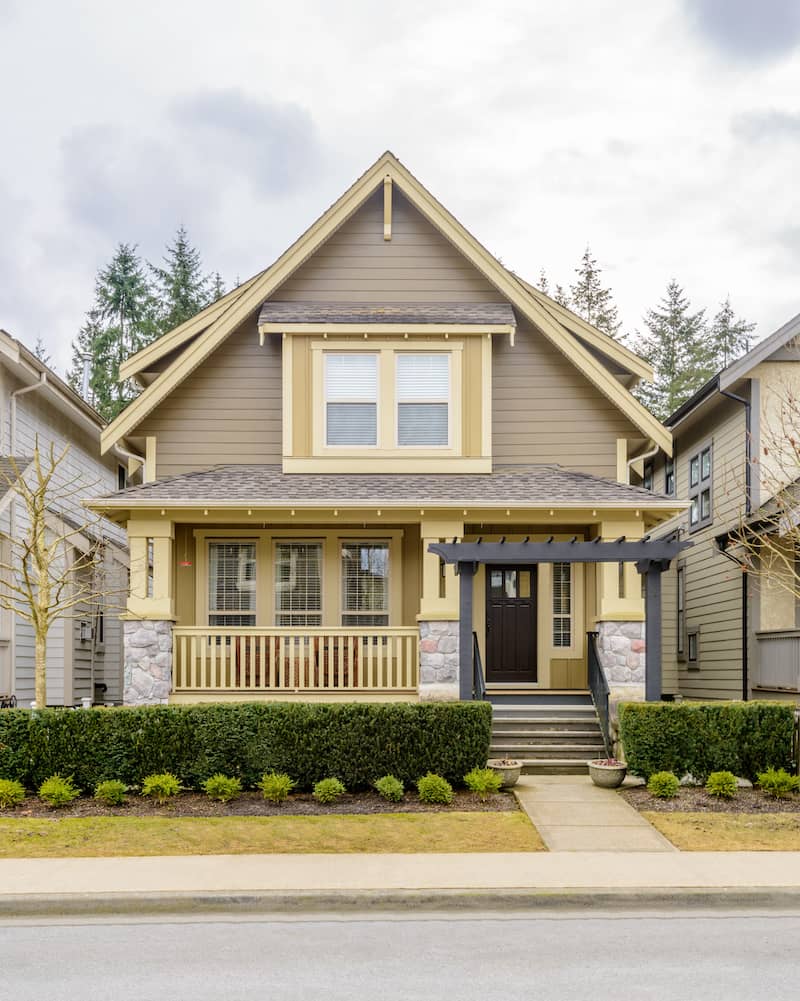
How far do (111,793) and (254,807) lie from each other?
1557 mm

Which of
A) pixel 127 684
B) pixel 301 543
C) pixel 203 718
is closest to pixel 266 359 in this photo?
pixel 301 543

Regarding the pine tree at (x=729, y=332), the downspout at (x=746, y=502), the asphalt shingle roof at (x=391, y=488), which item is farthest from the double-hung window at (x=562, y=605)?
the pine tree at (x=729, y=332)

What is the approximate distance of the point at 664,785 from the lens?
11828mm

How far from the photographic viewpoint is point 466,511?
50.8 feet

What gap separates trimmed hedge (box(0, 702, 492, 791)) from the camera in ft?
39.8

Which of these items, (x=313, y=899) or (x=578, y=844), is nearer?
(x=313, y=899)

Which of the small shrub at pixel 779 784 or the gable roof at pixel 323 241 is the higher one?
the gable roof at pixel 323 241

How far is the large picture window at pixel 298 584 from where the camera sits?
16.8 metres

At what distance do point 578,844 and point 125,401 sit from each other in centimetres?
3512

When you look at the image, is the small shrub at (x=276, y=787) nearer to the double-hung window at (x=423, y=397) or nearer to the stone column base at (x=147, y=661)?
A: the stone column base at (x=147, y=661)

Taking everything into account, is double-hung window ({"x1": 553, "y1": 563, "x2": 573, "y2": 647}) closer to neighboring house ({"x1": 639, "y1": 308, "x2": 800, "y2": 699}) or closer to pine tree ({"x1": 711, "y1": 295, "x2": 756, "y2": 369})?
neighboring house ({"x1": 639, "y1": 308, "x2": 800, "y2": 699})

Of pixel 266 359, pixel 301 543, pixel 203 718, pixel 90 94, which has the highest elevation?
pixel 90 94

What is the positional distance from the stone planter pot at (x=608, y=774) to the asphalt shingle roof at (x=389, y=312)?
708cm

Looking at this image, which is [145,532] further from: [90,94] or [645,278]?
[645,278]
